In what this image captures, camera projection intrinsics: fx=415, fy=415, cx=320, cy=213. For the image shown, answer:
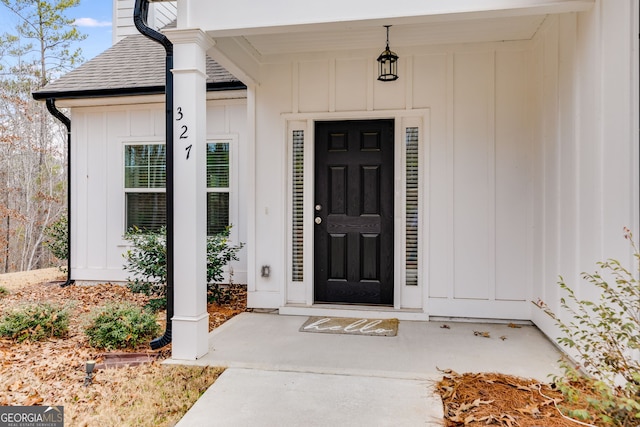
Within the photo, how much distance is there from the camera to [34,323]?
3891 millimetres

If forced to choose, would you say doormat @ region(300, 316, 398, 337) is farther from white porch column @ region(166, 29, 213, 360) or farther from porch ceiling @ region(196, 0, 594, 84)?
porch ceiling @ region(196, 0, 594, 84)

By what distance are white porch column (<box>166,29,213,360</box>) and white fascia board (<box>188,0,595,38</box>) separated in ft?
0.73

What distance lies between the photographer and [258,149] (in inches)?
193

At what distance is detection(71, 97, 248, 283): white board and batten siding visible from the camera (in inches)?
241

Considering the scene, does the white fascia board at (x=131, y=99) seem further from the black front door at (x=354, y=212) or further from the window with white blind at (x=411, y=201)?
the window with white blind at (x=411, y=201)

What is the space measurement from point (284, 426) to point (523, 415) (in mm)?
1353

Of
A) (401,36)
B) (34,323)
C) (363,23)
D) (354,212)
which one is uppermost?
(401,36)

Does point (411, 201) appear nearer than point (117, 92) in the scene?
Yes

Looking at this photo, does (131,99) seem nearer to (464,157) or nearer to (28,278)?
(28,278)

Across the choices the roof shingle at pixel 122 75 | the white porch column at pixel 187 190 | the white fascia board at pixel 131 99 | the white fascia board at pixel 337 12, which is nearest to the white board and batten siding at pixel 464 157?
the white fascia board at pixel 337 12

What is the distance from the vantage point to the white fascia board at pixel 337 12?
2955 millimetres

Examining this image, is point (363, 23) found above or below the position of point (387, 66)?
below

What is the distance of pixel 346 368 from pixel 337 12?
269cm

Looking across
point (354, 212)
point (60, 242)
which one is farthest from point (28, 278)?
point (354, 212)
